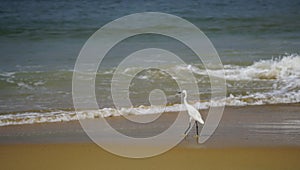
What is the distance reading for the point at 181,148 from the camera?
16.6ft

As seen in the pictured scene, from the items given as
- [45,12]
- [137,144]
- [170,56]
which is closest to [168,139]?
[137,144]

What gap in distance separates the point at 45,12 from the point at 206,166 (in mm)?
14129

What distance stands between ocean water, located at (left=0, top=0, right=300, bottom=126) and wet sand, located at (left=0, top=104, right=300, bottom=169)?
1.95 ft

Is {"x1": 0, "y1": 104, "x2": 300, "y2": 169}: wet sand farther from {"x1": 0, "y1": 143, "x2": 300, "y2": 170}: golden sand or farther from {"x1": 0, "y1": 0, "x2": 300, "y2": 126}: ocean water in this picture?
{"x1": 0, "y1": 0, "x2": 300, "y2": 126}: ocean water

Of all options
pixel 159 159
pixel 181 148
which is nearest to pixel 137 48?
pixel 181 148

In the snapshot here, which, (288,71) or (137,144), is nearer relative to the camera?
(137,144)

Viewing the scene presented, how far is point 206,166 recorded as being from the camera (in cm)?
459

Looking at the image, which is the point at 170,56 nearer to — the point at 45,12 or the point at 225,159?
the point at 225,159

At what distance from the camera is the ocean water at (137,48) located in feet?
22.8

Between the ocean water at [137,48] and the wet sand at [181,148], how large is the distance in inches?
23.4

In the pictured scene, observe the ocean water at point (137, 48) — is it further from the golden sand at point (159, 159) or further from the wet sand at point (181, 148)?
the golden sand at point (159, 159)

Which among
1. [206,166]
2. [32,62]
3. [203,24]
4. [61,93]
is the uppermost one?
[203,24]

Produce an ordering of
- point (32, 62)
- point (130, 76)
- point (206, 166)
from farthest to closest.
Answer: point (32, 62) → point (130, 76) → point (206, 166)

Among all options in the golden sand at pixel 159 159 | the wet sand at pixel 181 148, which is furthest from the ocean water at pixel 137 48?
the golden sand at pixel 159 159
